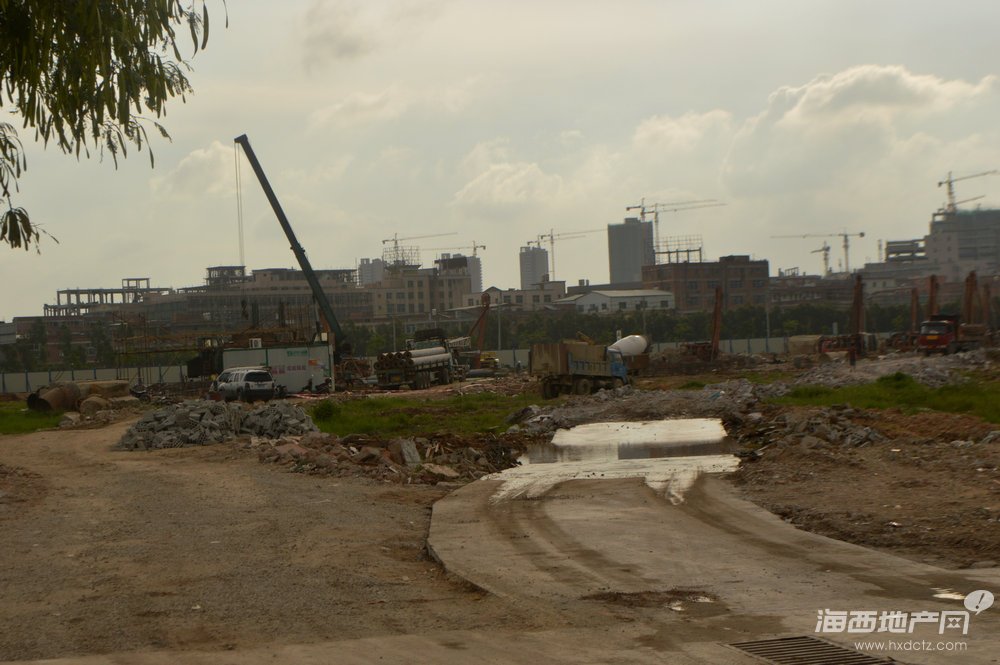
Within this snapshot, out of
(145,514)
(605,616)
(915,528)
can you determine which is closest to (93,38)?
(605,616)

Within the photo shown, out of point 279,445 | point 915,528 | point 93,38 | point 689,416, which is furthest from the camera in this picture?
point 689,416

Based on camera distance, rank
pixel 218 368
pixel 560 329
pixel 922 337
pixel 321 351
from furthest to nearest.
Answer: pixel 560 329 < pixel 922 337 < pixel 218 368 < pixel 321 351

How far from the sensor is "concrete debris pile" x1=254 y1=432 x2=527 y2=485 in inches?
785

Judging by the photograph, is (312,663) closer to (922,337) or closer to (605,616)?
(605,616)

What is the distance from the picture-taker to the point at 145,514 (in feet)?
49.8

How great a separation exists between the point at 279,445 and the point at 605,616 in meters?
15.9

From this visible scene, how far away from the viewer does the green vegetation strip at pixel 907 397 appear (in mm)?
30375

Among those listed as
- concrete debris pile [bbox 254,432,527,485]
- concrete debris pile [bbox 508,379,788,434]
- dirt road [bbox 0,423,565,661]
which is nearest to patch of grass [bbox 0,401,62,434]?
concrete debris pile [bbox 254,432,527,485]

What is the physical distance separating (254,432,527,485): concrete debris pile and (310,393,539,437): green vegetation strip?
17.2 ft

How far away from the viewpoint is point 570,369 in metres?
49.0

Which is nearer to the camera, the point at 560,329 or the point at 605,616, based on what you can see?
the point at 605,616

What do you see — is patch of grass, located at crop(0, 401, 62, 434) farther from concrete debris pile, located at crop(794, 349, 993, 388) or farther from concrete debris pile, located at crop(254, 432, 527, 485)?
concrete debris pile, located at crop(794, 349, 993, 388)

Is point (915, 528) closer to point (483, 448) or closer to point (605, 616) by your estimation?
point (605, 616)

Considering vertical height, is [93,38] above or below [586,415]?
above
